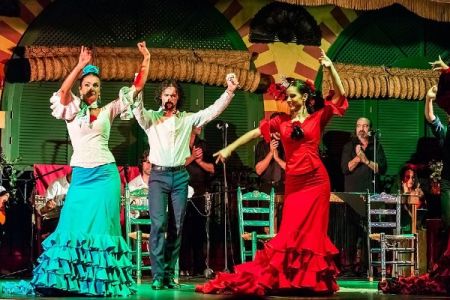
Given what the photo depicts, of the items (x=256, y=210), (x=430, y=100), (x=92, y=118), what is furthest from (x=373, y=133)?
(x=92, y=118)

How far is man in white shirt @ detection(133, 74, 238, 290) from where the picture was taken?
839 cm

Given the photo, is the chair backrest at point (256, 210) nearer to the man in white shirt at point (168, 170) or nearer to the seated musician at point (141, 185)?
the seated musician at point (141, 185)

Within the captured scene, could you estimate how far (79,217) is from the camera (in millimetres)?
7301

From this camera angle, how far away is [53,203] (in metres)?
10.1

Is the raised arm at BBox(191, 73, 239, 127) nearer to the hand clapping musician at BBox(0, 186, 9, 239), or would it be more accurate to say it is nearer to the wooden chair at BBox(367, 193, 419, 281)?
the wooden chair at BBox(367, 193, 419, 281)

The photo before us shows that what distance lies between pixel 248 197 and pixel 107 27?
289 cm

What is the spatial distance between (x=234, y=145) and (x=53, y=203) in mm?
3321

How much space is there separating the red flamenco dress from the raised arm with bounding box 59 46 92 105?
168 centimetres

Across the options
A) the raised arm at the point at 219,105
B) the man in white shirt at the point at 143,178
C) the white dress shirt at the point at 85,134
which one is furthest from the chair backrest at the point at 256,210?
the white dress shirt at the point at 85,134

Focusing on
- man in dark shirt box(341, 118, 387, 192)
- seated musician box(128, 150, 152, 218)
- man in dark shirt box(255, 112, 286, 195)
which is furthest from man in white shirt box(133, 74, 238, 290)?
man in dark shirt box(341, 118, 387, 192)

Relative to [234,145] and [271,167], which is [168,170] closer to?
[234,145]

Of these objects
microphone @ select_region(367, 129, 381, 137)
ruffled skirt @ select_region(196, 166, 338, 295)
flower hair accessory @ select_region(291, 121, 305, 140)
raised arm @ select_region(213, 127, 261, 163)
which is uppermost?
microphone @ select_region(367, 129, 381, 137)

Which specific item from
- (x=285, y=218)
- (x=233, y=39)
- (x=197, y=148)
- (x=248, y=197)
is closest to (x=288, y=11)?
(x=233, y=39)

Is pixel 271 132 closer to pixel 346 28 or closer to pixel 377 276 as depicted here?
pixel 377 276
